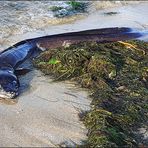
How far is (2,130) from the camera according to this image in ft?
16.0

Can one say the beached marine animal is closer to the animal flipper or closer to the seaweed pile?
the animal flipper

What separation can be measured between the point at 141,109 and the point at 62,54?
1745 mm

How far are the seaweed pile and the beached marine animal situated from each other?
0.87 ft

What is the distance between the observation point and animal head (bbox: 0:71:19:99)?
545cm

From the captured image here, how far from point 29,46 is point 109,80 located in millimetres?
1699

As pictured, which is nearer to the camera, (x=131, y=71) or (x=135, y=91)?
(x=135, y=91)

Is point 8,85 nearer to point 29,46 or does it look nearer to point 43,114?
point 43,114

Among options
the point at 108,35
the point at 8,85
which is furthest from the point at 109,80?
the point at 108,35

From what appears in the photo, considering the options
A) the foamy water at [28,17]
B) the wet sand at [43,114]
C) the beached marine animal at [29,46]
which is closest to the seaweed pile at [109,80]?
the wet sand at [43,114]

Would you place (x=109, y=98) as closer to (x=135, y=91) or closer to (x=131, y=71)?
(x=135, y=91)

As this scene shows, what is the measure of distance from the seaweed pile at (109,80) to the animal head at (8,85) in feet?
2.36

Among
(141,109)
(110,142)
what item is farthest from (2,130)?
(141,109)

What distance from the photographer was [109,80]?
239 inches

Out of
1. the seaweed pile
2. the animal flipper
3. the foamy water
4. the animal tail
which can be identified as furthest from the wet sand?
the foamy water
